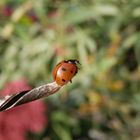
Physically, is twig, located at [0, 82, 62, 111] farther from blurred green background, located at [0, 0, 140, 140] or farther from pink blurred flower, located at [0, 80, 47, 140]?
blurred green background, located at [0, 0, 140, 140]

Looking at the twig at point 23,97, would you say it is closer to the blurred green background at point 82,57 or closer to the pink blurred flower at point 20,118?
the pink blurred flower at point 20,118

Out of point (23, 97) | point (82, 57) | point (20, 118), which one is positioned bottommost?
point (23, 97)

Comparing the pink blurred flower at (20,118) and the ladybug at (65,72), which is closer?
the ladybug at (65,72)

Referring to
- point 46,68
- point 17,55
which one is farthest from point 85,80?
point 17,55

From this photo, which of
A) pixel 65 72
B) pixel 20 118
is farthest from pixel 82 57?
pixel 65 72

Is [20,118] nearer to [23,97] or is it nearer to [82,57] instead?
[82,57]

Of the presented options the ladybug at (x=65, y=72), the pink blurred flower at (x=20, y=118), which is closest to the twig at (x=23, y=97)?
the ladybug at (x=65, y=72)

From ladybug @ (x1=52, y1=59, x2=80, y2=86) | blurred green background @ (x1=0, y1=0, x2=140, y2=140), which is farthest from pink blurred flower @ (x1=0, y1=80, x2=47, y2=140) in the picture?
ladybug @ (x1=52, y1=59, x2=80, y2=86)
